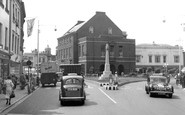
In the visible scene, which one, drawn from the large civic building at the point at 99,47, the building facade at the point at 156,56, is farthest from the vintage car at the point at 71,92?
the building facade at the point at 156,56

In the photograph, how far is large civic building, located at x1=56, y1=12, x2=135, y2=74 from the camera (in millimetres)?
70938

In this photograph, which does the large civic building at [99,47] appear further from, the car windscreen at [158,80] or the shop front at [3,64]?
the car windscreen at [158,80]

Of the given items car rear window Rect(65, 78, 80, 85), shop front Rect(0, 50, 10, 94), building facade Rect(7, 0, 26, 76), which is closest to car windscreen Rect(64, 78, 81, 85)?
car rear window Rect(65, 78, 80, 85)

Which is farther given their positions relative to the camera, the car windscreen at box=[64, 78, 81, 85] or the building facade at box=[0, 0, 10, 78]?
the building facade at box=[0, 0, 10, 78]

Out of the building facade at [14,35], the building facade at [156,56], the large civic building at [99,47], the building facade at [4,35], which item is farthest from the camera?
the building facade at [156,56]

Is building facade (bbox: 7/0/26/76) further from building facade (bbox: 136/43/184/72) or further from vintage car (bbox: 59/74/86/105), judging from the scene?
building facade (bbox: 136/43/184/72)

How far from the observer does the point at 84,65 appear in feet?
235

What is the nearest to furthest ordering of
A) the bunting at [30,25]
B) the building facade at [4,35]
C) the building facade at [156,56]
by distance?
the building facade at [4,35] → the bunting at [30,25] → the building facade at [156,56]

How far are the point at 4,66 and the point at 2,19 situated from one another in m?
4.03

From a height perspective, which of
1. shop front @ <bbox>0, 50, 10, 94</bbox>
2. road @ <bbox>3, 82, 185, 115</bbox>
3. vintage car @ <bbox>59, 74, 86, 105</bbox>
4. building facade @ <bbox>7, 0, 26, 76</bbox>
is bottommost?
road @ <bbox>3, 82, 185, 115</bbox>

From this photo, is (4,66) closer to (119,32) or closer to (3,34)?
(3,34)

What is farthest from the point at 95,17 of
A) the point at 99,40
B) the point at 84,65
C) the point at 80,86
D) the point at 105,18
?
the point at 80,86

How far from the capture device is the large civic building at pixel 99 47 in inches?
2793

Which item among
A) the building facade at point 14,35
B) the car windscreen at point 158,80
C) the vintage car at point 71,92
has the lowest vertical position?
the vintage car at point 71,92
